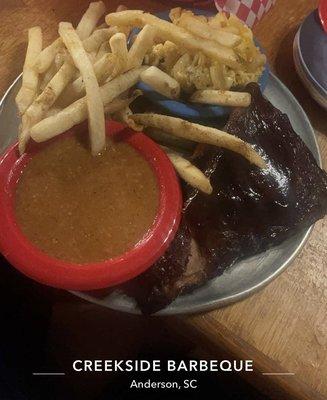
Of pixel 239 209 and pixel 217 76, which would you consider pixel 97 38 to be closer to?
pixel 217 76

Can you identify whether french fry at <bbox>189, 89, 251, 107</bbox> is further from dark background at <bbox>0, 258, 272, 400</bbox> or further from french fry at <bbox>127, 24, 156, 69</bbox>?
dark background at <bbox>0, 258, 272, 400</bbox>

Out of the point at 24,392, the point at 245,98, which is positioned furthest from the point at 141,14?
the point at 24,392

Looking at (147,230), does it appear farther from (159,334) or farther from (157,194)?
(159,334)

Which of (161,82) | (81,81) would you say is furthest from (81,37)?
(161,82)

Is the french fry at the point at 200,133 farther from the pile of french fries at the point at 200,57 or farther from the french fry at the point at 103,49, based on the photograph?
the french fry at the point at 103,49

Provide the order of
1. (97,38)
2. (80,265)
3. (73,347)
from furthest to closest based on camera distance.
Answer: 1. (73,347)
2. (97,38)
3. (80,265)

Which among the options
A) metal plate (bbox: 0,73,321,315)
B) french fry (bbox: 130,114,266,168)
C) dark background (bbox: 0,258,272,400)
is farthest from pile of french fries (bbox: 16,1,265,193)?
dark background (bbox: 0,258,272,400)
